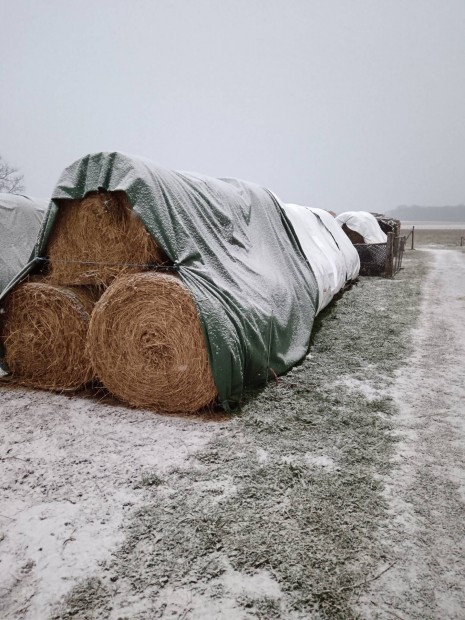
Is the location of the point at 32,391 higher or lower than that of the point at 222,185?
lower

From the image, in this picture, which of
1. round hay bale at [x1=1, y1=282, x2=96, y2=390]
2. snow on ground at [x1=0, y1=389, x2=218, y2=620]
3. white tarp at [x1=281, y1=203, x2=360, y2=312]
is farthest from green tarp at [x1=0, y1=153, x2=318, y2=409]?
white tarp at [x1=281, y1=203, x2=360, y2=312]

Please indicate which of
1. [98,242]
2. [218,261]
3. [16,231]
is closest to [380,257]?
[218,261]

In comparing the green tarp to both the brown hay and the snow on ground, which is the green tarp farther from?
the snow on ground

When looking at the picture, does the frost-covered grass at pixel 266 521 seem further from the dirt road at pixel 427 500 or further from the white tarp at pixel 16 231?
the white tarp at pixel 16 231

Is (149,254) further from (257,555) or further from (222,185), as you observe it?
(257,555)

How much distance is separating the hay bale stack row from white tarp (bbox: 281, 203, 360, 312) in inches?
138

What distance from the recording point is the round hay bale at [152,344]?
3.67 meters

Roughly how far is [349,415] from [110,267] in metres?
2.64

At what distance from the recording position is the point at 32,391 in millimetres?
4328

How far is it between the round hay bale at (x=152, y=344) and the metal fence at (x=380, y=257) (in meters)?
10.5

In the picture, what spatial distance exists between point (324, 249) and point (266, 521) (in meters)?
6.68

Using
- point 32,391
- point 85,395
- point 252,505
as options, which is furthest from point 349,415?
point 32,391

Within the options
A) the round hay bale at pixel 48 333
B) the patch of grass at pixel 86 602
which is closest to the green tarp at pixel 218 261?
the round hay bale at pixel 48 333

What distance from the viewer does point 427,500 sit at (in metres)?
2.52
